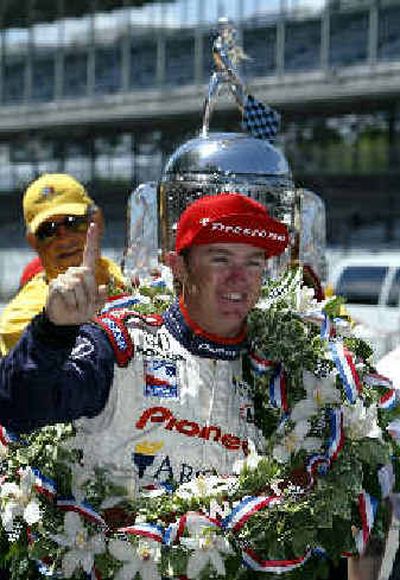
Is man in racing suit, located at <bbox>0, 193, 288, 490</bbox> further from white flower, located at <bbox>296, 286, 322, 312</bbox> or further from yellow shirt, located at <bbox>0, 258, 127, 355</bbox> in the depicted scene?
yellow shirt, located at <bbox>0, 258, 127, 355</bbox>

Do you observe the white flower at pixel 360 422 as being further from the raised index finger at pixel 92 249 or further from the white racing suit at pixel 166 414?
the raised index finger at pixel 92 249

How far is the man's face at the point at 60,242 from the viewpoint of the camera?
4.43 m

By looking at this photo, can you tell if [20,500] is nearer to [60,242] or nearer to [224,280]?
[224,280]

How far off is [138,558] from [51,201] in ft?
6.62

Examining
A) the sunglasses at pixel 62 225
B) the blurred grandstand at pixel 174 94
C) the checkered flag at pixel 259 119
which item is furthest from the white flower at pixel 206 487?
the blurred grandstand at pixel 174 94

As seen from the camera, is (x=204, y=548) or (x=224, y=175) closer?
(x=204, y=548)

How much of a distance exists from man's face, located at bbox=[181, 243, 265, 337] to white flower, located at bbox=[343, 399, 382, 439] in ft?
1.31

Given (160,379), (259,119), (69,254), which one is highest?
(259,119)

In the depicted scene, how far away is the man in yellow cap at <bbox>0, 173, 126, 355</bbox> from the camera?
4270 mm

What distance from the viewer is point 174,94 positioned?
95.3 ft

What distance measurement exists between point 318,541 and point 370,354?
0.67 metres

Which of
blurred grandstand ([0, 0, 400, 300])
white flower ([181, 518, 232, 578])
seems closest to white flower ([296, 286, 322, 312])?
white flower ([181, 518, 232, 578])

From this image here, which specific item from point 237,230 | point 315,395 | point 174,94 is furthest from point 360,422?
point 174,94

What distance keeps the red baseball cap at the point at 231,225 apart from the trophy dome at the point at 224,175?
1405 millimetres
